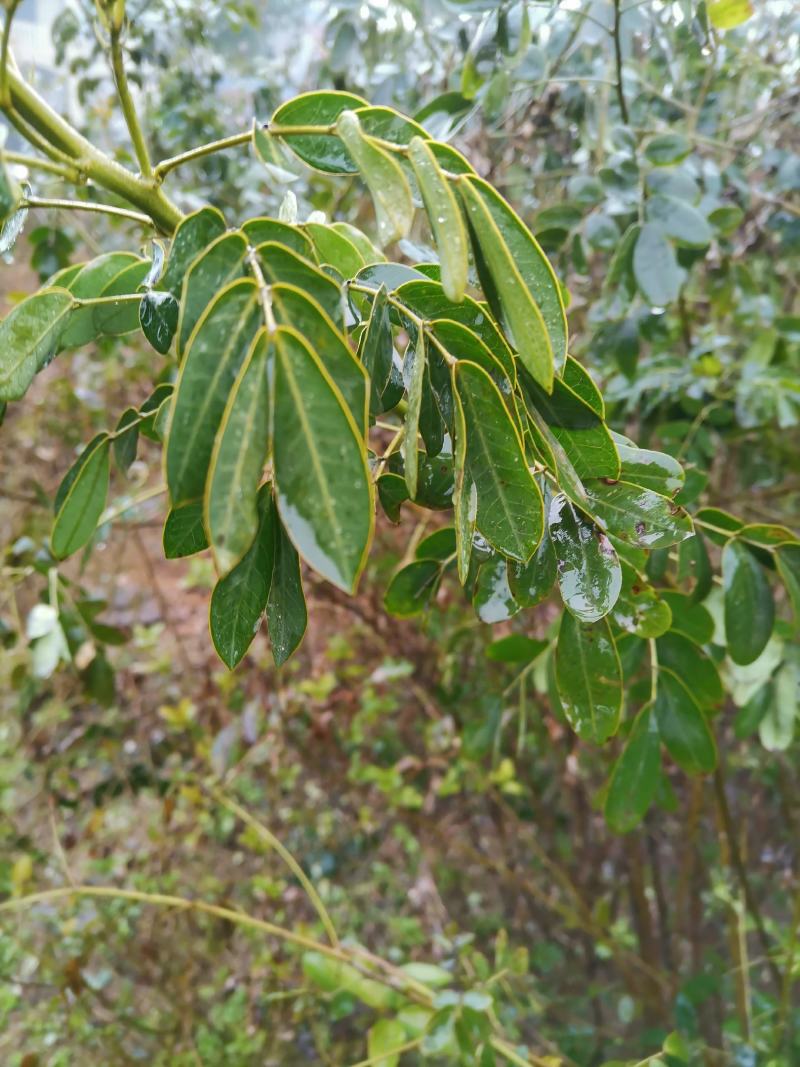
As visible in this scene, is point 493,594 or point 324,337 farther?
point 493,594

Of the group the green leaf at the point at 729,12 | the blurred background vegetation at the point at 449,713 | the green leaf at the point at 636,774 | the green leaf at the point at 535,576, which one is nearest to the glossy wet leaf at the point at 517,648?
the blurred background vegetation at the point at 449,713

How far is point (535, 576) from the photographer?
0.38 meters

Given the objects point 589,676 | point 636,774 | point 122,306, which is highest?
point 122,306

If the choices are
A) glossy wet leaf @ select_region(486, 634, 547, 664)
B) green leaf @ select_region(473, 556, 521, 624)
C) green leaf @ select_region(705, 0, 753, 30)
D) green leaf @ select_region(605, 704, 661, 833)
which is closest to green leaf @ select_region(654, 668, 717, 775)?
green leaf @ select_region(605, 704, 661, 833)

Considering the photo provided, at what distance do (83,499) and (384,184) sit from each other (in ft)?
1.01

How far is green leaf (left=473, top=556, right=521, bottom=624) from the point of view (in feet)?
1.37

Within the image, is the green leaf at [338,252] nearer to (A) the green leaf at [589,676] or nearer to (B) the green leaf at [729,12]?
(A) the green leaf at [589,676]

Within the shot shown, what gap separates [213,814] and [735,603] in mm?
1556

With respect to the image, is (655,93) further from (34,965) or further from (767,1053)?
(34,965)

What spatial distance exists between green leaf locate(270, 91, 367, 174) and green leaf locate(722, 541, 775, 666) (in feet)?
1.24

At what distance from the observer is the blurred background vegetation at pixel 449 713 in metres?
0.99

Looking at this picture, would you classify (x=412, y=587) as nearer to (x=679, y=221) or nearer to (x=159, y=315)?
(x=159, y=315)

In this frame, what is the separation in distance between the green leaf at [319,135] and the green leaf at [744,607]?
1.24 ft

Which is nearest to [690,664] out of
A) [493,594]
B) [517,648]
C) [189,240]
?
[517,648]
